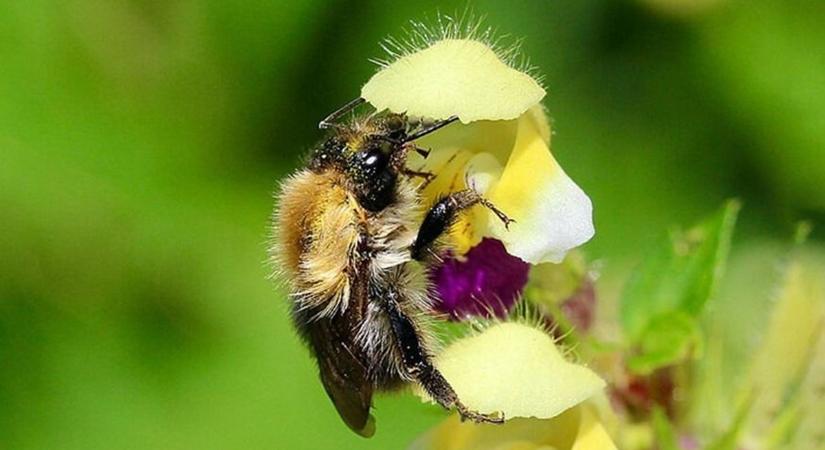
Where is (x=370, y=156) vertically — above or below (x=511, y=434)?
above

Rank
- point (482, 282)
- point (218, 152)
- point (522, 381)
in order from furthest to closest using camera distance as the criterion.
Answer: point (218, 152)
point (482, 282)
point (522, 381)

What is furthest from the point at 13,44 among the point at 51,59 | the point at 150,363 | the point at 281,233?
the point at 281,233

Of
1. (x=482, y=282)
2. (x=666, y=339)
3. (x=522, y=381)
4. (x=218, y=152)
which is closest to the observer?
(x=522, y=381)

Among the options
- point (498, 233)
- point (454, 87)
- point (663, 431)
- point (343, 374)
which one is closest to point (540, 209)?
point (498, 233)

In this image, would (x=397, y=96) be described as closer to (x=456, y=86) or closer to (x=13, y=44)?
(x=456, y=86)

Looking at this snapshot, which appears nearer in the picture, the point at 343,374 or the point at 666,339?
the point at 343,374

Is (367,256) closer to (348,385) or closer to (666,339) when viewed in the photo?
(348,385)

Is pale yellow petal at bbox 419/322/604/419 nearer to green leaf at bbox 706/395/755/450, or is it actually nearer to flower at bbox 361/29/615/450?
flower at bbox 361/29/615/450
